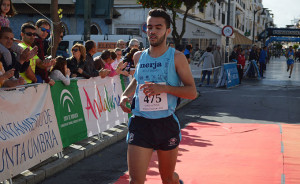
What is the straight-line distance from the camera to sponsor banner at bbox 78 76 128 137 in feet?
26.2

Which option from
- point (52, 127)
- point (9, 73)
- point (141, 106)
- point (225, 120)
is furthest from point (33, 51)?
point (225, 120)

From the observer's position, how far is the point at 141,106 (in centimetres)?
390

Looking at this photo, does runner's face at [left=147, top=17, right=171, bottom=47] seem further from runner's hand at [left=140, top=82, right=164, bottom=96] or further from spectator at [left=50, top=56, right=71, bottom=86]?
spectator at [left=50, top=56, right=71, bottom=86]

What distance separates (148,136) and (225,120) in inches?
312

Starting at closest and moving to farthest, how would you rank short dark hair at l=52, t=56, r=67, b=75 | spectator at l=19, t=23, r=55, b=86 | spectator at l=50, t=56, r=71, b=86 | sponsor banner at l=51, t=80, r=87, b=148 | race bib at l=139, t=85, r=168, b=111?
race bib at l=139, t=85, r=168, b=111 → spectator at l=19, t=23, r=55, b=86 → sponsor banner at l=51, t=80, r=87, b=148 → spectator at l=50, t=56, r=71, b=86 → short dark hair at l=52, t=56, r=67, b=75

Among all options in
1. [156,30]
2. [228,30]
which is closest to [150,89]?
[156,30]

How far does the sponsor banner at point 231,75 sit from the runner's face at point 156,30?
16900 mm

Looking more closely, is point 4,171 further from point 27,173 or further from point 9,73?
point 9,73

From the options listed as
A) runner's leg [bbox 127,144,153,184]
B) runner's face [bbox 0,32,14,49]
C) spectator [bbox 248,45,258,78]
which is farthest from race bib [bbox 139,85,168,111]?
spectator [bbox 248,45,258,78]

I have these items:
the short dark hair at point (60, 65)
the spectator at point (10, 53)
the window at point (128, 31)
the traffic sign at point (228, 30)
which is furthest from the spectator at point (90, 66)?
the window at point (128, 31)

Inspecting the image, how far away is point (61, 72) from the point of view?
24.2 feet

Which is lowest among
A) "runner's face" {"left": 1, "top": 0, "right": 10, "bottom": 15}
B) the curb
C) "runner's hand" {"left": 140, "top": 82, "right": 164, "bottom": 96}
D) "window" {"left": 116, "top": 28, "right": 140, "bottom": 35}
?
the curb

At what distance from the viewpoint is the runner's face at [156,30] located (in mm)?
3838

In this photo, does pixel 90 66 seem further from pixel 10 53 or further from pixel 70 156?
pixel 10 53
